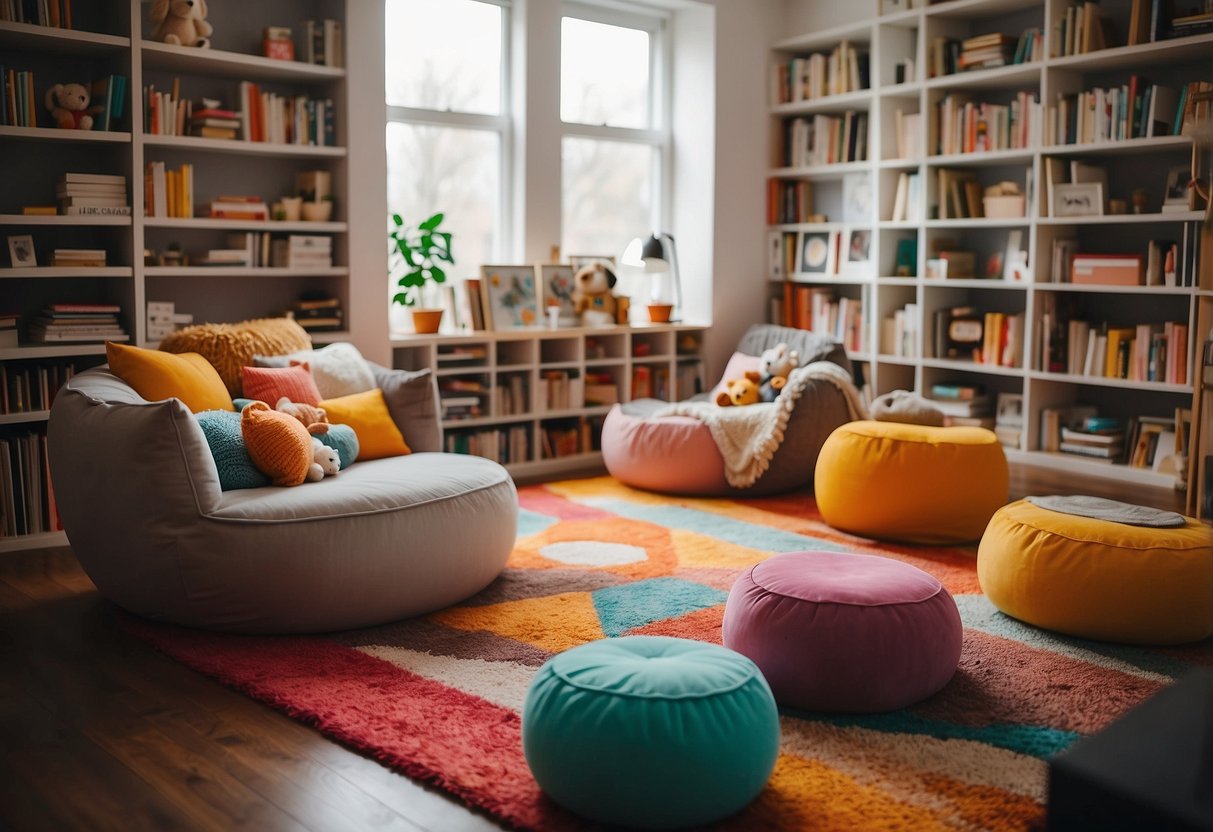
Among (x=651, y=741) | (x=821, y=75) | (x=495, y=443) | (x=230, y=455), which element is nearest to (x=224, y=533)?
(x=230, y=455)

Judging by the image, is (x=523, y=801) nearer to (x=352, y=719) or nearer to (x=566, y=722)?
(x=566, y=722)

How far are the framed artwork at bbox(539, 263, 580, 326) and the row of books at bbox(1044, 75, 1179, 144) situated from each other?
2.41 meters

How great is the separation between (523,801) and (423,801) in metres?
0.20

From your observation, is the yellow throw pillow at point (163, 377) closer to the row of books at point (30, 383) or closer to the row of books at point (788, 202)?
the row of books at point (30, 383)

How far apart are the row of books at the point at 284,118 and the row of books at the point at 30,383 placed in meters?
1.21

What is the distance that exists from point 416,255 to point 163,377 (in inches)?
85.6

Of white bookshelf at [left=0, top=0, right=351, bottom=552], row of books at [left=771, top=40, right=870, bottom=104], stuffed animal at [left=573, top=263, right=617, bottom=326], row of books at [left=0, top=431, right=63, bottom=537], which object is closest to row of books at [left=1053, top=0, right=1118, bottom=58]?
row of books at [left=771, top=40, right=870, bottom=104]

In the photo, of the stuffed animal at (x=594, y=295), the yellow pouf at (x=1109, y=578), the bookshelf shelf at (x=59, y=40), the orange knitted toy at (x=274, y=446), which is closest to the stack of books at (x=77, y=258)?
the bookshelf shelf at (x=59, y=40)

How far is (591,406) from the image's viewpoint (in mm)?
5934

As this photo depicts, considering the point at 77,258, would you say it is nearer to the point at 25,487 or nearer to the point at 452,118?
the point at 25,487

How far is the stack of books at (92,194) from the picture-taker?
4215 millimetres

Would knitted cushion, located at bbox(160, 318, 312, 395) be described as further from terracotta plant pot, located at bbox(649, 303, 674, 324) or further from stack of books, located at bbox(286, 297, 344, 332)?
terracotta plant pot, located at bbox(649, 303, 674, 324)

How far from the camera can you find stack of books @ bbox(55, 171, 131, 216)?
421cm

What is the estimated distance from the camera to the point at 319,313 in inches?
197
